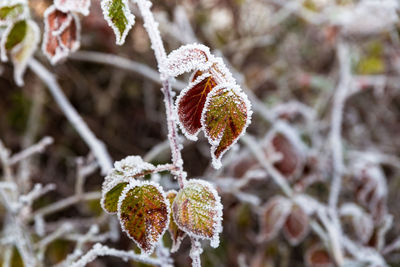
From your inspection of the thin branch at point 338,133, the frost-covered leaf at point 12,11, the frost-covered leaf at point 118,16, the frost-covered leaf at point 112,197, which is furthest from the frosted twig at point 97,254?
the thin branch at point 338,133

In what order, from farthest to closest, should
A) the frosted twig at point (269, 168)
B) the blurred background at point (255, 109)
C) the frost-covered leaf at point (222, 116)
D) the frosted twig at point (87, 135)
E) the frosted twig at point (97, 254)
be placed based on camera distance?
the blurred background at point (255, 109)
the frosted twig at point (269, 168)
the frosted twig at point (87, 135)
the frosted twig at point (97, 254)
the frost-covered leaf at point (222, 116)

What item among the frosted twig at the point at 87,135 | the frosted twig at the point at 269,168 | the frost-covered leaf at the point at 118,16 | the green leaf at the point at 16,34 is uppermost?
the frost-covered leaf at the point at 118,16

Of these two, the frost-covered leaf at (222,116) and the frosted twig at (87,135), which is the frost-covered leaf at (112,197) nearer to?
the frost-covered leaf at (222,116)

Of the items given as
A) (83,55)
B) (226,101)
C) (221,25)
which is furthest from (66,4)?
(221,25)

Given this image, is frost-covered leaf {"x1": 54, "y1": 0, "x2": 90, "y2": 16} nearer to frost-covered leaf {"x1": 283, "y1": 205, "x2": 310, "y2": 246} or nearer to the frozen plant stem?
the frozen plant stem

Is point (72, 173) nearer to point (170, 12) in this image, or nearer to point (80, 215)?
point (80, 215)

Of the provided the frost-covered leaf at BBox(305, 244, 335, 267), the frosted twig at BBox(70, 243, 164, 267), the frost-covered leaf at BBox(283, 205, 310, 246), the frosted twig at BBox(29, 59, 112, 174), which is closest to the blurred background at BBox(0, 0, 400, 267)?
the frost-covered leaf at BBox(305, 244, 335, 267)

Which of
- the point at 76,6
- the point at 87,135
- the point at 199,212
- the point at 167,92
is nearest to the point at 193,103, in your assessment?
the point at 167,92
